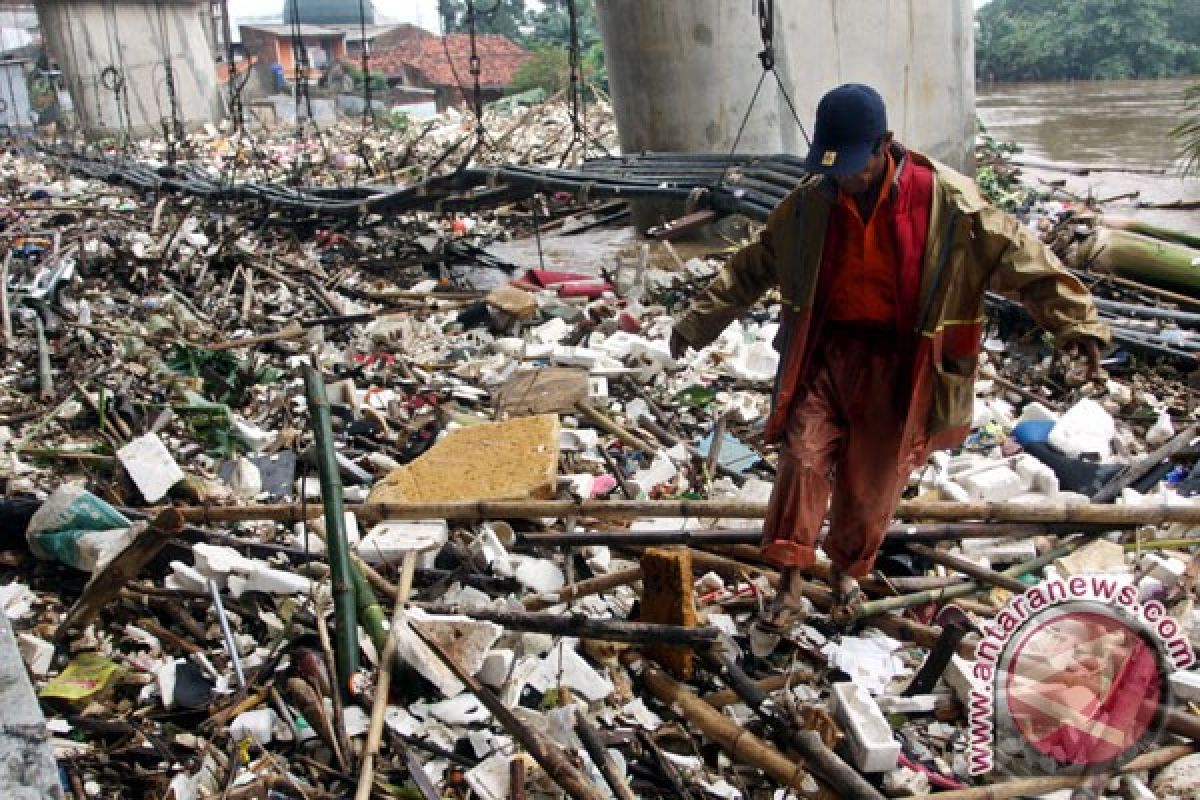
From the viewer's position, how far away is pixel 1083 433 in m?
5.21

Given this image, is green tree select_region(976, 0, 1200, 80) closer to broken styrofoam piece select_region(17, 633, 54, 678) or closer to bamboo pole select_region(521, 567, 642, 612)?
bamboo pole select_region(521, 567, 642, 612)

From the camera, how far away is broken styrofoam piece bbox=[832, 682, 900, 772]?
2.86 metres

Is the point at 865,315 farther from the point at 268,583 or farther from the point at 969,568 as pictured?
the point at 268,583

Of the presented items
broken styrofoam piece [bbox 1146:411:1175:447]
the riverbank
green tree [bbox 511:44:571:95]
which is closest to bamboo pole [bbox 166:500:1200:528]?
broken styrofoam piece [bbox 1146:411:1175:447]

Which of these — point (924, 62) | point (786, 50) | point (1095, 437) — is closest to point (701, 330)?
point (1095, 437)

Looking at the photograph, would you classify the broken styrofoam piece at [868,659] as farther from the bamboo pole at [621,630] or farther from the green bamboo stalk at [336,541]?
the green bamboo stalk at [336,541]

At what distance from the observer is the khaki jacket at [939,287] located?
2.93 metres

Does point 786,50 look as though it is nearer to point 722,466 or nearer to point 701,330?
point 722,466

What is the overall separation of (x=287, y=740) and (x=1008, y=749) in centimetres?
217

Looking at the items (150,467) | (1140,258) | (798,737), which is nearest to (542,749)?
(798,737)

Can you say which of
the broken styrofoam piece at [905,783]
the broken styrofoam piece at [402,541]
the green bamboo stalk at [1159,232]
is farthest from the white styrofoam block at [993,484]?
the green bamboo stalk at [1159,232]

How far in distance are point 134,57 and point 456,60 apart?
44.5ft

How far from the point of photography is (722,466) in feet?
16.8

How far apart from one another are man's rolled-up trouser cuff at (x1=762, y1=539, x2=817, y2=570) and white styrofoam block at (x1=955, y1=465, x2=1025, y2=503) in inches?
59.3
